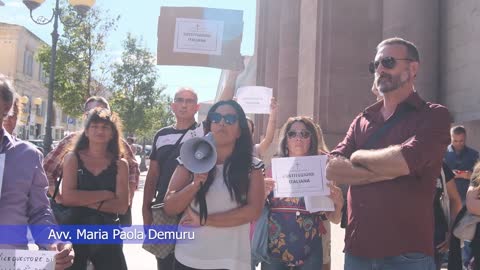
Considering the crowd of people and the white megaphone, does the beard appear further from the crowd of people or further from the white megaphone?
the white megaphone

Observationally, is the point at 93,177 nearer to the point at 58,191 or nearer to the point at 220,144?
the point at 58,191

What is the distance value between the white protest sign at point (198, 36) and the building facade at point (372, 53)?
6112mm

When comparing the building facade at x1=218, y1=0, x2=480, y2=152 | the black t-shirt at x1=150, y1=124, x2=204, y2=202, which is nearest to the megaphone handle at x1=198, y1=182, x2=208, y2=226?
the black t-shirt at x1=150, y1=124, x2=204, y2=202

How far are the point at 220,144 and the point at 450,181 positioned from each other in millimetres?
2037

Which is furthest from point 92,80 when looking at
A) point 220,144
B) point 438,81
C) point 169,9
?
point 220,144

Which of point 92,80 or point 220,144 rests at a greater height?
point 92,80

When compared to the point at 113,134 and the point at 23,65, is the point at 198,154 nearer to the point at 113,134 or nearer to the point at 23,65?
the point at 113,134

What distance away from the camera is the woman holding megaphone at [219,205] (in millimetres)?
3244

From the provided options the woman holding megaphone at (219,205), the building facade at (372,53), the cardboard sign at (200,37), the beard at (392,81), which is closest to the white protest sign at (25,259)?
the woman holding megaphone at (219,205)

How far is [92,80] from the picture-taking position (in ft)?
85.0

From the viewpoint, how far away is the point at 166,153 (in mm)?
4664

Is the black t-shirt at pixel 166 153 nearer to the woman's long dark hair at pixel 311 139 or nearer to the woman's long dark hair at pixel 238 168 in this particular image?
the woman's long dark hair at pixel 311 139

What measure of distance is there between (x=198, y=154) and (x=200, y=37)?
→ 2174mm

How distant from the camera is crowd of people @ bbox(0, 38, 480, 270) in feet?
9.66
